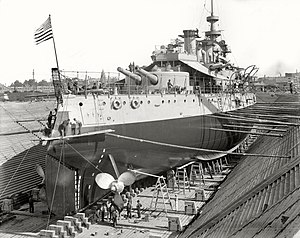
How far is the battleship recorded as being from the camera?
1085 cm

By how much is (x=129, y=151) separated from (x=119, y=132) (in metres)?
0.86

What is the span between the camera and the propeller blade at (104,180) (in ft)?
35.2

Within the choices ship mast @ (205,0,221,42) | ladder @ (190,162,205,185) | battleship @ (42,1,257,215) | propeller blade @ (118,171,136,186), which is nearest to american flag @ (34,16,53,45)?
battleship @ (42,1,257,215)

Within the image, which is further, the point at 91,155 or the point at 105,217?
Result: the point at 105,217

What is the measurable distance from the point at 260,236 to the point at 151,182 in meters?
11.6

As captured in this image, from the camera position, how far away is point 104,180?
10.9 m

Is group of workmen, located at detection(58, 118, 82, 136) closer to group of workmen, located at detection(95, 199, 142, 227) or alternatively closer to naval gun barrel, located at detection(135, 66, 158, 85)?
group of workmen, located at detection(95, 199, 142, 227)

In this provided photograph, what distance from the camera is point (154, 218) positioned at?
464 inches

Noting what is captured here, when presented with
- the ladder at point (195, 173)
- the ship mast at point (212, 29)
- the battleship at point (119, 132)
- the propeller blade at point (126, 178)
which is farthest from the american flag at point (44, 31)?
the ship mast at point (212, 29)

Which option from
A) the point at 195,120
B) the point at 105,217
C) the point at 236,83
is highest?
the point at 236,83

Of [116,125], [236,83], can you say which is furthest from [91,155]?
[236,83]

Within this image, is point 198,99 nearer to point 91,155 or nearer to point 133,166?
point 133,166

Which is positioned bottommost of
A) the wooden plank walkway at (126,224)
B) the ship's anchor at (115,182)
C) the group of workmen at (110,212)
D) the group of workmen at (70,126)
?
the wooden plank walkway at (126,224)

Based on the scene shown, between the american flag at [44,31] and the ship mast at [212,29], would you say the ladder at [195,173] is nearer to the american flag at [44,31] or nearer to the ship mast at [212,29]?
the american flag at [44,31]
